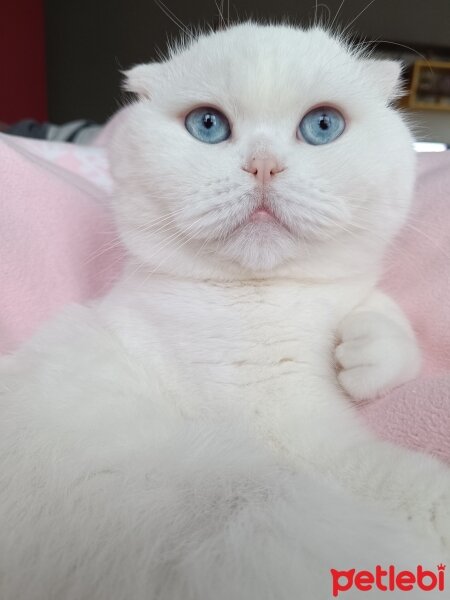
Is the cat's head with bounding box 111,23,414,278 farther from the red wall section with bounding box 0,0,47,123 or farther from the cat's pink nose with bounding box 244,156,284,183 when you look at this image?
the red wall section with bounding box 0,0,47,123

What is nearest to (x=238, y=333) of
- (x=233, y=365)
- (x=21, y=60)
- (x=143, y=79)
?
(x=233, y=365)

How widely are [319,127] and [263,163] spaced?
131mm

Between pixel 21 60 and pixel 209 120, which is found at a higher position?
pixel 21 60

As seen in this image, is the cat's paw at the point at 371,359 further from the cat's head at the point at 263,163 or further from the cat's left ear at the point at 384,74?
the cat's left ear at the point at 384,74

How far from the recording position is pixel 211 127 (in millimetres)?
655

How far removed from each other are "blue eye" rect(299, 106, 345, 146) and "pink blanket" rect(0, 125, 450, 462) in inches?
8.5

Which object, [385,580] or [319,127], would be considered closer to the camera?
[385,580]

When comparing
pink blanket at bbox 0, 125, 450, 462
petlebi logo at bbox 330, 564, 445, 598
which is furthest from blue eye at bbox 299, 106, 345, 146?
petlebi logo at bbox 330, 564, 445, 598

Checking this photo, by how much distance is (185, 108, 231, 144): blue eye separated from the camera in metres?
0.65

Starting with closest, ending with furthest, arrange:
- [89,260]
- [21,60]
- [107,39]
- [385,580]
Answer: [385,580] → [89,260] → [21,60] → [107,39]

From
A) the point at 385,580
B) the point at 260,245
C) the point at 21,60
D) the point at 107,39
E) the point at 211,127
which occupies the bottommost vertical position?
the point at 385,580

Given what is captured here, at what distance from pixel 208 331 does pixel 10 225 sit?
1.74ft

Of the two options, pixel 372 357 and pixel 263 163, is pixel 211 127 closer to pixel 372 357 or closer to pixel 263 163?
pixel 263 163

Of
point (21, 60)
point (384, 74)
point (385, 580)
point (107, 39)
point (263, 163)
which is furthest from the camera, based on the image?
point (107, 39)
